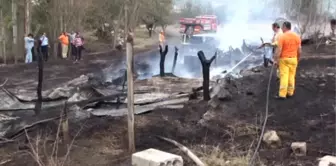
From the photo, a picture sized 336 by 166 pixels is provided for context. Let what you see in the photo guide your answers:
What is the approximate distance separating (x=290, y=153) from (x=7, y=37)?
1930 centimetres

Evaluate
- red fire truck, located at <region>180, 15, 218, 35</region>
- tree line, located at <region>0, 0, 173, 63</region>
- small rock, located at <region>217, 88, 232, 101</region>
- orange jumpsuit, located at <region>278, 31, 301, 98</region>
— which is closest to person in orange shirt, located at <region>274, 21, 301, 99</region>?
orange jumpsuit, located at <region>278, 31, 301, 98</region>

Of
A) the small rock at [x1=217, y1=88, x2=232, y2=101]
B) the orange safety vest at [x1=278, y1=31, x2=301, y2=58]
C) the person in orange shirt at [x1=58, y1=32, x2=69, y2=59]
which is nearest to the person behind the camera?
the orange safety vest at [x1=278, y1=31, x2=301, y2=58]

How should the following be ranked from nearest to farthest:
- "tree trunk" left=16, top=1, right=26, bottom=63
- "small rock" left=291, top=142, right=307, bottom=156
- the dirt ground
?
"small rock" left=291, top=142, right=307, bottom=156
the dirt ground
"tree trunk" left=16, top=1, right=26, bottom=63

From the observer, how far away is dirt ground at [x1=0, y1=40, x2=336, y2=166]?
6246mm

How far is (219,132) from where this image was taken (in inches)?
289

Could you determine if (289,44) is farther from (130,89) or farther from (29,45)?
(29,45)

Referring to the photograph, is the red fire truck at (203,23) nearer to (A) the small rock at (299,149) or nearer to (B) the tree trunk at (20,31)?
(B) the tree trunk at (20,31)

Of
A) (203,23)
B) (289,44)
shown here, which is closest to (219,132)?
(289,44)

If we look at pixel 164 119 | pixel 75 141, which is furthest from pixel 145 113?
pixel 75 141

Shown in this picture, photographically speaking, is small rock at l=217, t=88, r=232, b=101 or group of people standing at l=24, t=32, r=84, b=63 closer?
Answer: small rock at l=217, t=88, r=232, b=101

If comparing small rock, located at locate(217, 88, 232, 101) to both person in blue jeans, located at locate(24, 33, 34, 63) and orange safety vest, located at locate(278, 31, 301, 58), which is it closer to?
orange safety vest, located at locate(278, 31, 301, 58)

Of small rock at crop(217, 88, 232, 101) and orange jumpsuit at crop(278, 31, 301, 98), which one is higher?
orange jumpsuit at crop(278, 31, 301, 98)

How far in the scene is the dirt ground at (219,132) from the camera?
625 cm

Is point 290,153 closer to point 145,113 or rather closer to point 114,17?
point 145,113
